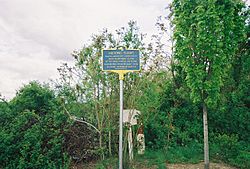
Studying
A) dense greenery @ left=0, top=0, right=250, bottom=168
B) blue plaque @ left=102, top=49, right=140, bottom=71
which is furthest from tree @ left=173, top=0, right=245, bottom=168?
blue plaque @ left=102, top=49, right=140, bottom=71

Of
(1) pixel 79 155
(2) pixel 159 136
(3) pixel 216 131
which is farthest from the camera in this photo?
(3) pixel 216 131

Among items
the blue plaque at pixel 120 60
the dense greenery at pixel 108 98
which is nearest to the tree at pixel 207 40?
the dense greenery at pixel 108 98

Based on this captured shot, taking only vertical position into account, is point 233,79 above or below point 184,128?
above

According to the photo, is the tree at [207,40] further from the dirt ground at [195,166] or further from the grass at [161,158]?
the grass at [161,158]

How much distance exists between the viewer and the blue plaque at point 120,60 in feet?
16.6

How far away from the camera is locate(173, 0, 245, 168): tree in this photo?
18.3 feet

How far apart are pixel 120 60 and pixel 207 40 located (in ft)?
6.98

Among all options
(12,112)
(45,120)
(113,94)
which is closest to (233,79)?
(113,94)

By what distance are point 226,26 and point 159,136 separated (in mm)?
4059

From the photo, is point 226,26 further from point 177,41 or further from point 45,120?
point 45,120

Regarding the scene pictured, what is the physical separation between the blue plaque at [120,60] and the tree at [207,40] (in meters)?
1.45

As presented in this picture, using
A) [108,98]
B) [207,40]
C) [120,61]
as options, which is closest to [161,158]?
[108,98]

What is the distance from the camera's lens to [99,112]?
5.93 meters

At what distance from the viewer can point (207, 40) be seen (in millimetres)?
5539
